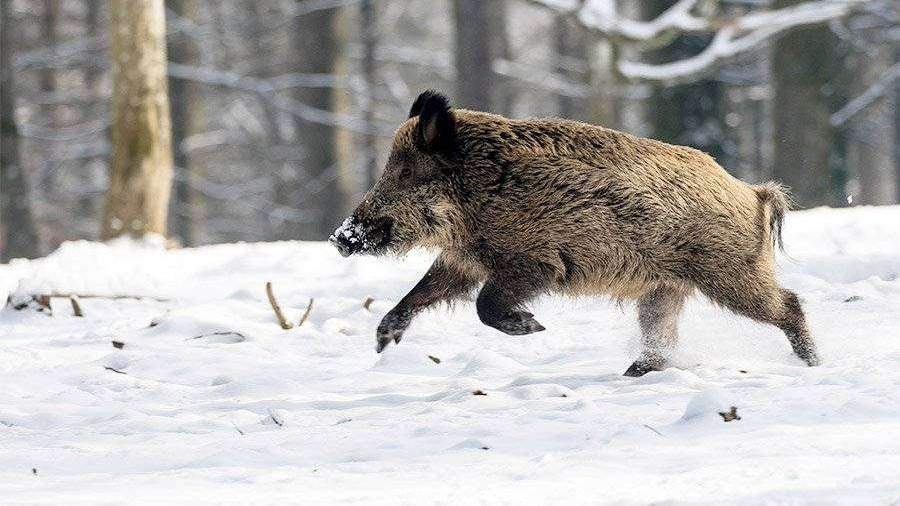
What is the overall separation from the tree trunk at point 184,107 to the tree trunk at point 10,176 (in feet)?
12.4

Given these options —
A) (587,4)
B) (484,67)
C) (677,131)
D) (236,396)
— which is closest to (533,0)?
(587,4)

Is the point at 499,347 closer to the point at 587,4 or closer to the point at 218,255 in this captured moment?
the point at 218,255

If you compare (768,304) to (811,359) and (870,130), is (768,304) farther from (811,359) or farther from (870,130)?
(870,130)

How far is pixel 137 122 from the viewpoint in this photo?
36.9 feet

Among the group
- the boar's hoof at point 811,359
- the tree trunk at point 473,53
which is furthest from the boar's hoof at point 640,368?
the tree trunk at point 473,53

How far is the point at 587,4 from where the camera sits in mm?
14398

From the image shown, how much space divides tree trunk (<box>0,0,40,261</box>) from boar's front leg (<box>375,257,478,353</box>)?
1318 centimetres

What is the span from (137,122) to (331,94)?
34.7 ft

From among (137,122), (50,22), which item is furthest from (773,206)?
(50,22)

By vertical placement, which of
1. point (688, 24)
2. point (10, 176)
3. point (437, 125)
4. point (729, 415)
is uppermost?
point (688, 24)

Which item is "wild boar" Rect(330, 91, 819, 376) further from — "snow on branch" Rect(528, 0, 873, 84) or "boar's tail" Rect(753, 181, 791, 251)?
"snow on branch" Rect(528, 0, 873, 84)

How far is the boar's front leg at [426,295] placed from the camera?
233 inches

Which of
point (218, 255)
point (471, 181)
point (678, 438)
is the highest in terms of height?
point (471, 181)

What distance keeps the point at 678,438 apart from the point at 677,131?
13391mm
